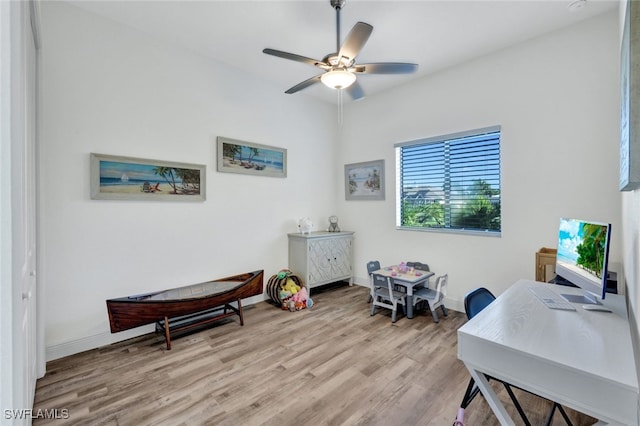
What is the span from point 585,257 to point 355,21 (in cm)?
270

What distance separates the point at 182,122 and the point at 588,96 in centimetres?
A: 419

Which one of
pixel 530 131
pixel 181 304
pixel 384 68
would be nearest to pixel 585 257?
pixel 530 131

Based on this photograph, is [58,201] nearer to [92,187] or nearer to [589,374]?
[92,187]

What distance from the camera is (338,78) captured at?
7.79 ft

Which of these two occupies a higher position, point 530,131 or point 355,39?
point 355,39

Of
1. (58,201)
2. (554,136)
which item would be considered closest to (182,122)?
(58,201)

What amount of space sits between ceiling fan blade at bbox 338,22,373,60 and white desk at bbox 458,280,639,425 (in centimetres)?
195

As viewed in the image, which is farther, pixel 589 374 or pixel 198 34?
pixel 198 34

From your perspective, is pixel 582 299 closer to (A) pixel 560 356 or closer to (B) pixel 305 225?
(A) pixel 560 356

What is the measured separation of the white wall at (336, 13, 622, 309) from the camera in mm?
2555

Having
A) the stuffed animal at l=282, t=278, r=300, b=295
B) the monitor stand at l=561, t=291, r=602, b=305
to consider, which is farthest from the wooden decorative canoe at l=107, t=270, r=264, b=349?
the monitor stand at l=561, t=291, r=602, b=305

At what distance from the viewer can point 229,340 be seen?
2814mm

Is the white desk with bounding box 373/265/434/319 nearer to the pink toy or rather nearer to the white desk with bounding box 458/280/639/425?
the pink toy

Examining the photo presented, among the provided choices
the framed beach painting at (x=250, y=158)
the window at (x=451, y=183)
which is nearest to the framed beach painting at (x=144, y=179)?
the framed beach painting at (x=250, y=158)
